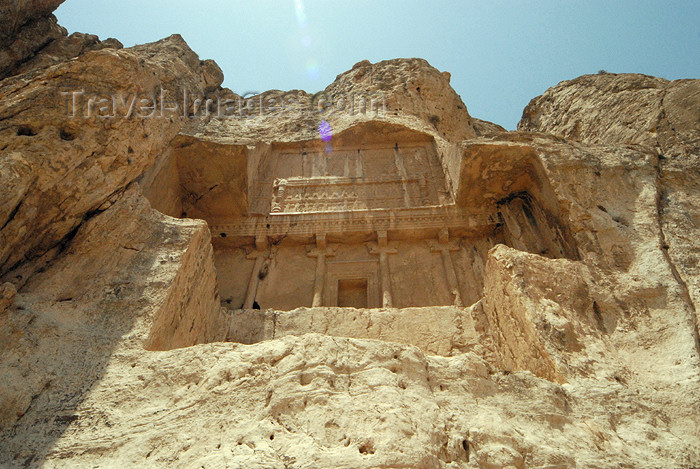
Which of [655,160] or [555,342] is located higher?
[655,160]

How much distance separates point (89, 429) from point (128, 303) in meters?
1.43

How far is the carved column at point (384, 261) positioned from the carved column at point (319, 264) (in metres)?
0.84

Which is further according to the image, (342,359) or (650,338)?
(650,338)

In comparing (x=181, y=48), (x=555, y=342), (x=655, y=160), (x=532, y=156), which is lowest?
(x=555, y=342)

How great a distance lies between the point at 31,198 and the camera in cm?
423

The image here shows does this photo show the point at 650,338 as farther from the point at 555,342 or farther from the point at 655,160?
the point at 655,160

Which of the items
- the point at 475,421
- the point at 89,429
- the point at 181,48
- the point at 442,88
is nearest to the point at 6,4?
the point at 181,48

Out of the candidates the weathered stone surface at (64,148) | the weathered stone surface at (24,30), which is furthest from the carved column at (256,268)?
the weathered stone surface at (24,30)

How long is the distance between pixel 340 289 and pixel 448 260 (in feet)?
6.37

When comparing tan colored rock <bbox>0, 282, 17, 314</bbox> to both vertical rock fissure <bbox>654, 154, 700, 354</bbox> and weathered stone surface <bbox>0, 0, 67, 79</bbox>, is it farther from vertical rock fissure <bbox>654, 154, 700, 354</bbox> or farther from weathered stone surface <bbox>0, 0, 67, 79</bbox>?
weathered stone surface <bbox>0, 0, 67, 79</bbox>

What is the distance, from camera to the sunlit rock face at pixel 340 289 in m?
2.86

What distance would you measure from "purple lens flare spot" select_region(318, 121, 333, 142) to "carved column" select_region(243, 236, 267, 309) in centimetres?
362

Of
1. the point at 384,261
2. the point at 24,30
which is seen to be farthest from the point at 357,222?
the point at 24,30

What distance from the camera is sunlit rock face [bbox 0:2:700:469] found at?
286 cm
